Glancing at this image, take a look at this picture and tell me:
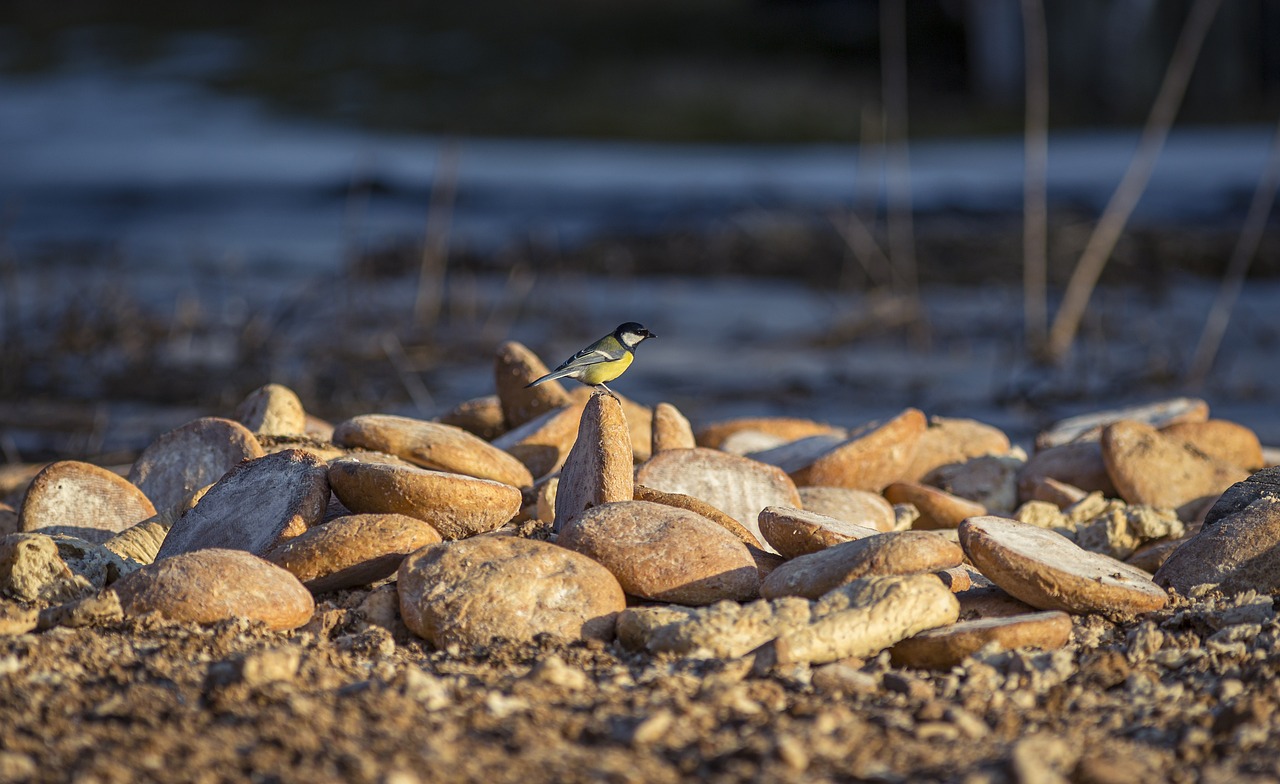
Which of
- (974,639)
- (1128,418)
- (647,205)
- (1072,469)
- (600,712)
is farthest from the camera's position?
(647,205)

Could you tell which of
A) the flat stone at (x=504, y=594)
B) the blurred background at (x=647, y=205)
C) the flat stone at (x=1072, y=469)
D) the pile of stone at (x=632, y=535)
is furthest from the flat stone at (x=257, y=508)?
the blurred background at (x=647, y=205)

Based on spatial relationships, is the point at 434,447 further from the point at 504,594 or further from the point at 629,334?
the point at 504,594

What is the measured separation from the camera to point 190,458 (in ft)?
8.97

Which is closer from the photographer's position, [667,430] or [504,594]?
[504,594]

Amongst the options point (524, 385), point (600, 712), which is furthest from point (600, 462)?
point (524, 385)

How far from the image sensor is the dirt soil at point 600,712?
4.82ft

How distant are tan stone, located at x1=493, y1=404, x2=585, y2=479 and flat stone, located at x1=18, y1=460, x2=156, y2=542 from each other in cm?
78

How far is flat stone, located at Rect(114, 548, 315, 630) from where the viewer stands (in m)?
1.93

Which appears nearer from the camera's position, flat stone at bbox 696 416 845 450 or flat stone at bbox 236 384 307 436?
flat stone at bbox 236 384 307 436

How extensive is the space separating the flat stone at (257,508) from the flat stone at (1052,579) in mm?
1128

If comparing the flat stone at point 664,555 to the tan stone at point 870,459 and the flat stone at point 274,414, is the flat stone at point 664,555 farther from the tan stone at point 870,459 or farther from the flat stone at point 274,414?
the flat stone at point 274,414

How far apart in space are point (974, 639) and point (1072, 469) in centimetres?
129

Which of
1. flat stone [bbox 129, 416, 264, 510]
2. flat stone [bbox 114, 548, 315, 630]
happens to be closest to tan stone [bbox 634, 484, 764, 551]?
flat stone [bbox 114, 548, 315, 630]

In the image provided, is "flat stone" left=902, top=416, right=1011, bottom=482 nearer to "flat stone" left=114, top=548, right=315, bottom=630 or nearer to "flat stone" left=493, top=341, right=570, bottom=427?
"flat stone" left=493, top=341, right=570, bottom=427
